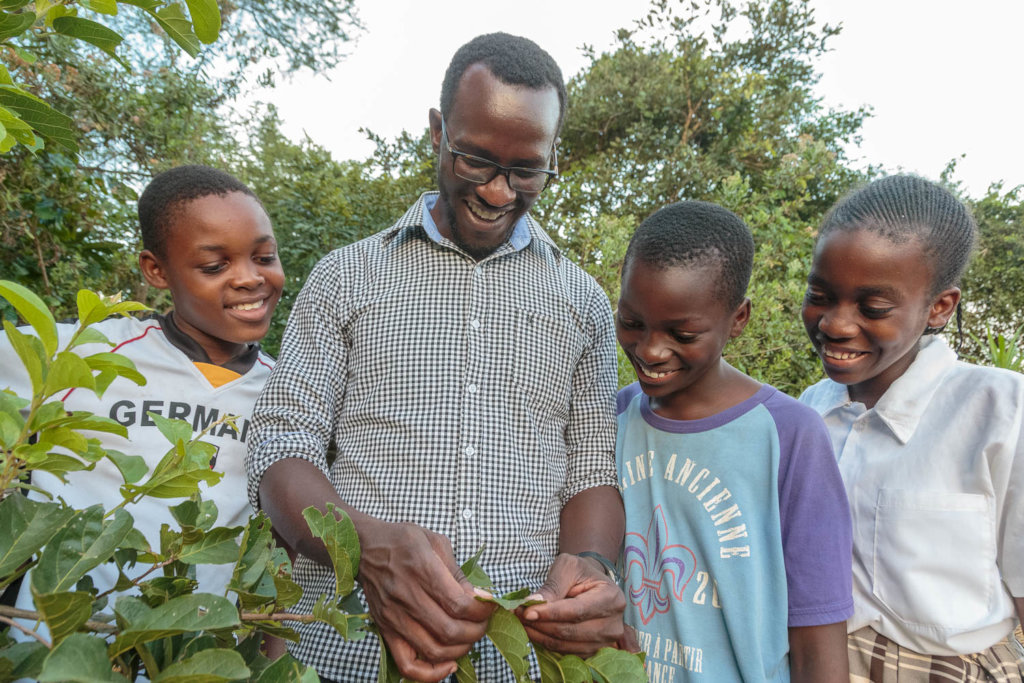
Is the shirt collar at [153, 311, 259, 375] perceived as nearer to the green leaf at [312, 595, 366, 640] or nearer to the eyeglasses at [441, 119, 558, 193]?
the eyeglasses at [441, 119, 558, 193]

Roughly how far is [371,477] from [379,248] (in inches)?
26.5

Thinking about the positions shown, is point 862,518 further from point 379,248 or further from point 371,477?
point 379,248

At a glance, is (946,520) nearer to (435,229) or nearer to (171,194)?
(435,229)

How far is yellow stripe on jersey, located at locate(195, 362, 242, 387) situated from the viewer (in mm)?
2213

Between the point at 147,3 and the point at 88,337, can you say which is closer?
the point at 88,337

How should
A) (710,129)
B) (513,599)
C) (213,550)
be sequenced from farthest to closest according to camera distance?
(710,129), (513,599), (213,550)

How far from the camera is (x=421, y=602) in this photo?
1238 mm

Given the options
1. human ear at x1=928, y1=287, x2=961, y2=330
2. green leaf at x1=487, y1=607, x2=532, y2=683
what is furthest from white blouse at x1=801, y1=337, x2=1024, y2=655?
green leaf at x1=487, y1=607, x2=532, y2=683

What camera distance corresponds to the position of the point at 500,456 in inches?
72.5

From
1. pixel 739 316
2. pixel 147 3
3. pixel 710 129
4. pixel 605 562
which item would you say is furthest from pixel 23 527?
pixel 710 129

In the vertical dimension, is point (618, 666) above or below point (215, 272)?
below

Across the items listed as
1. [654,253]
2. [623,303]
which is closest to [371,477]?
[623,303]

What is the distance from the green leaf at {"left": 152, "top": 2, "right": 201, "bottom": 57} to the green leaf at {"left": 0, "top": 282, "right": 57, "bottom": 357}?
16.0 inches

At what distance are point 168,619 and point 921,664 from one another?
68.7 inches
